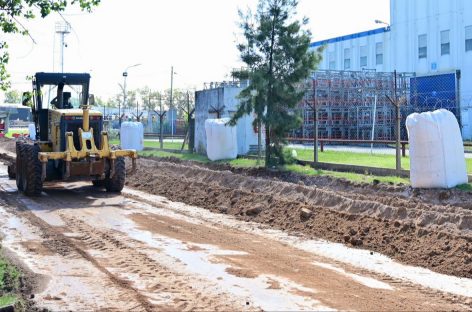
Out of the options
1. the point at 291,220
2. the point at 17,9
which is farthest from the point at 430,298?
the point at 17,9

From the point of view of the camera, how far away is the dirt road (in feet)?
24.0

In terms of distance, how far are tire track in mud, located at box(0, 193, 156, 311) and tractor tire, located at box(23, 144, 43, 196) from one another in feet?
2.34

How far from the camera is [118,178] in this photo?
1786cm

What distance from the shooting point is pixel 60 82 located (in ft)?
60.6

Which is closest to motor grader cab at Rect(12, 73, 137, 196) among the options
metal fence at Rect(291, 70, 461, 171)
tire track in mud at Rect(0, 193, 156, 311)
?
tire track in mud at Rect(0, 193, 156, 311)

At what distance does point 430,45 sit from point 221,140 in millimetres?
27817

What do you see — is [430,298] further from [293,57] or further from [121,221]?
[293,57]

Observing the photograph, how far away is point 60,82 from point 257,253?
426 inches

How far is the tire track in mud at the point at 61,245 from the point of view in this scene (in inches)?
298

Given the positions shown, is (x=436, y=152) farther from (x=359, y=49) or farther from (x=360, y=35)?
(x=359, y=49)

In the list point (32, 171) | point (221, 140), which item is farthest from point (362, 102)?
point (32, 171)

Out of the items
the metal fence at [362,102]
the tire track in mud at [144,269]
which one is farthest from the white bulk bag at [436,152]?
the metal fence at [362,102]

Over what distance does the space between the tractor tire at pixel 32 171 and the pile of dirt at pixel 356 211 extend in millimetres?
3527

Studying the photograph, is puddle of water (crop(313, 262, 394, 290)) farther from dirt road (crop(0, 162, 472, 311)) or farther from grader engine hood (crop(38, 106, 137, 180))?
grader engine hood (crop(38, 106, 137, 180))
